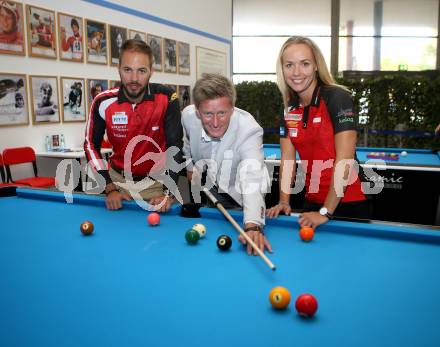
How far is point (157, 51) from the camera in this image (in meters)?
7.54

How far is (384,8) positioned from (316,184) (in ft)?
28.9

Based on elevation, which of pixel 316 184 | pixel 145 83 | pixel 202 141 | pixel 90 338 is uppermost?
pixel 145 83

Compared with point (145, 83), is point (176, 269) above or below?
below

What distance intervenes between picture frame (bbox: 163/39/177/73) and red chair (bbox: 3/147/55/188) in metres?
3.39

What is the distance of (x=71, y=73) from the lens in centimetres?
579

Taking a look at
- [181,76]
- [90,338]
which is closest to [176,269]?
[90,338]

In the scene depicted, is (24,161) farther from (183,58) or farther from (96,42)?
(183,58)

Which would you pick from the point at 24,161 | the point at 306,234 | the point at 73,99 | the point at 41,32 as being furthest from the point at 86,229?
the point at 73,99

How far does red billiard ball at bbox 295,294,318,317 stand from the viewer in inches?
43.9

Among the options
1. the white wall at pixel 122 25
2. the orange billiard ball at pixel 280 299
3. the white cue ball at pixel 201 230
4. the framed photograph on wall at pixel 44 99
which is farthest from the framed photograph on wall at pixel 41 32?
the orange billiard ball at pixel 280 299

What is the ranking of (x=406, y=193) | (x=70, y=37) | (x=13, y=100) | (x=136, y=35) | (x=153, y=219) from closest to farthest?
(x=153, y=219), (x=406, y=193), (x=13, y=100), (x=70, y=37), (x=136, y=35)

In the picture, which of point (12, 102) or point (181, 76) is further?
point (181, 76)

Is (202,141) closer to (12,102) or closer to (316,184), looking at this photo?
(316,184)

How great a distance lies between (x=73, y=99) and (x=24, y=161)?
4.19 feet
